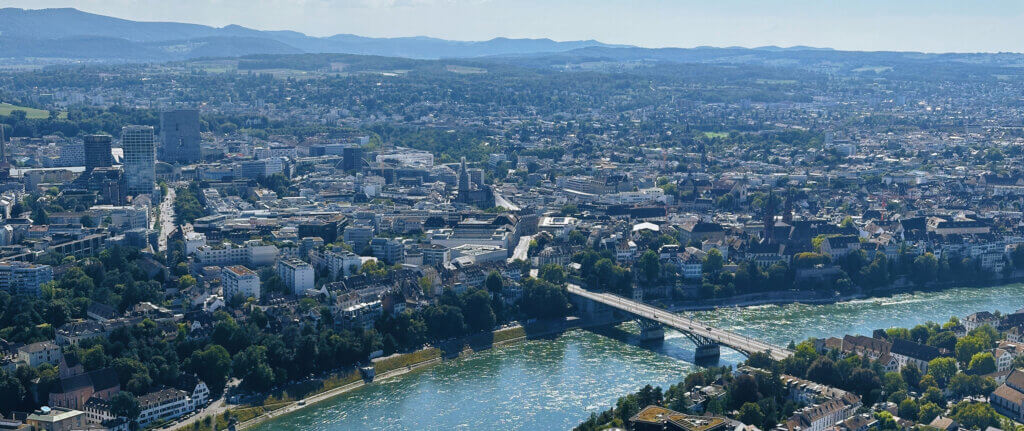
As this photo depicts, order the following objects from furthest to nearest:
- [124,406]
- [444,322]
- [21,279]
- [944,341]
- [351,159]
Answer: [351,159] < [21,279] < [444,322] < [944,341] < [124,406]

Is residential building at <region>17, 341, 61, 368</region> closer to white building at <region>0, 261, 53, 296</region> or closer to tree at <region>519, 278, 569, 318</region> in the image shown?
white building at <region>0, 261, 53, 296</region>

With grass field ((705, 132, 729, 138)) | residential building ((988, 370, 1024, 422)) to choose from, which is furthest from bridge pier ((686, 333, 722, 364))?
grass field ((705, 132, 729, 138))

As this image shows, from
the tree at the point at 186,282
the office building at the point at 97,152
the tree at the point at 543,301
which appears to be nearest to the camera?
Result: the tree at the point at 186,282

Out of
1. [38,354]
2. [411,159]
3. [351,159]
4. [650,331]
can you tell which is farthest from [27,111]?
[650,331]

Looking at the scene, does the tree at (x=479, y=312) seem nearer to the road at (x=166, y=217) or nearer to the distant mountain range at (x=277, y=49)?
the road at (x=166, y=217)

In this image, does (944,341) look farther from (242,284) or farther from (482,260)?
(242,284)

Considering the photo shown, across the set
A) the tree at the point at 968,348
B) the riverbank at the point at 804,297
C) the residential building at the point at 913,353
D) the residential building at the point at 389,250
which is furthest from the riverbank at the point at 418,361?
the tree at the point at 968,348
